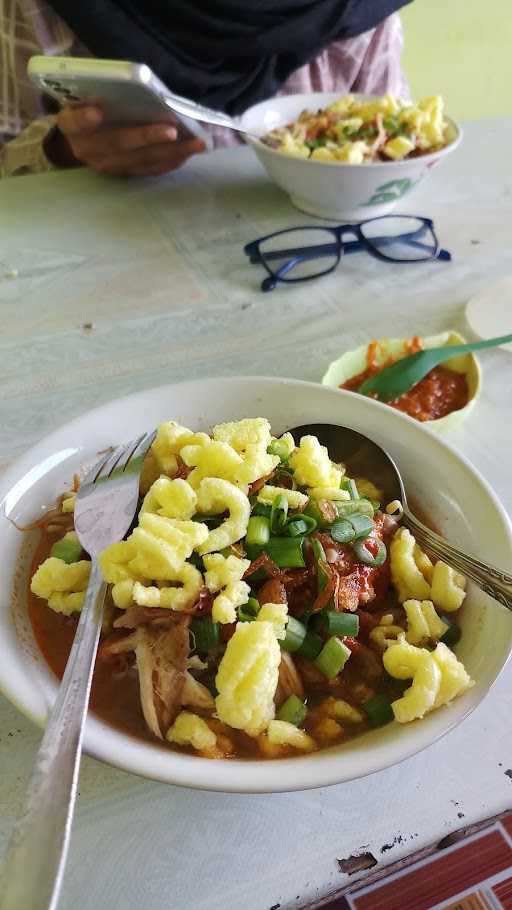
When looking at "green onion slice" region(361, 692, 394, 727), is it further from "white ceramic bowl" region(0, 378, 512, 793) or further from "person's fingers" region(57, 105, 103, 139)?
"person's fingers" region(57, 105, 103, 139)

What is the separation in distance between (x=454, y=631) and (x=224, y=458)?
25 centimetres

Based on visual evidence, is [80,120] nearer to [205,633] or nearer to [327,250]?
[327,250]

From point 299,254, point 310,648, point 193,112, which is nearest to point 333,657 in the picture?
point 310,648

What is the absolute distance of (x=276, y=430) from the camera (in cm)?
78

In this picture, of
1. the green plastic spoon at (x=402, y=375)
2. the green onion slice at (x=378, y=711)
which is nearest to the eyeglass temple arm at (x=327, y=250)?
the green plastic spoon at (x=402, y=375)

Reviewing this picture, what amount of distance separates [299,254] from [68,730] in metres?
0.98

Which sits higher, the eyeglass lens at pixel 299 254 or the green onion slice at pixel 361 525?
the green onion slice at pixel 361 525

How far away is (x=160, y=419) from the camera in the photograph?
2.50ft

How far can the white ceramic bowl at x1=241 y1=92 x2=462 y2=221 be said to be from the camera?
1.21 m

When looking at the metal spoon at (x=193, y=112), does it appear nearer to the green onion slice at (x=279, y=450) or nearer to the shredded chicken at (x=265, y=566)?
the green onion slice at (x=279, y=450)

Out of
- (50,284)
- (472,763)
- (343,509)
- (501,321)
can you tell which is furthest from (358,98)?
(472,763)

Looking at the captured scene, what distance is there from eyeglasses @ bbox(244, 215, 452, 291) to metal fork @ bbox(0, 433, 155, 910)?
2.07 ft

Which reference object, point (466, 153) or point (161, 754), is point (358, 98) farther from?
point (161, 754)

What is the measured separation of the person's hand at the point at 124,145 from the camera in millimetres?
1426
